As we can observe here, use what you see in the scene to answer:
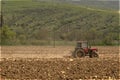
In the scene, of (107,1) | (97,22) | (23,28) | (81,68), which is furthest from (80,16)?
(81,68)

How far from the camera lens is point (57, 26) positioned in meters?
85.1

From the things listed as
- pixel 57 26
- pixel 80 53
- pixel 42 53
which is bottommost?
pixel 42 53

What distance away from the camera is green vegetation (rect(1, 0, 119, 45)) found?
70.4 m

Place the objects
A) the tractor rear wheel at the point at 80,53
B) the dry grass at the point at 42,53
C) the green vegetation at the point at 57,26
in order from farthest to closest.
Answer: the green vegetation at the point at 57,26 < the dry grass at the point at 42,53 < the tractor rear wheel at the point at 80,53

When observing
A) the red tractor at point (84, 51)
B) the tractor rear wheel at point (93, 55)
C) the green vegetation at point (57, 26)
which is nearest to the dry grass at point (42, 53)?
the red tractor at point (84, 51)

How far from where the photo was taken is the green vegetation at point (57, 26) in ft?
231

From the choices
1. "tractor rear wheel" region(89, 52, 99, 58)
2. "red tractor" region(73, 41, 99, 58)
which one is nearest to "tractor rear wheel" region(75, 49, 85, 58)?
"red tractor" region(73, 41, 99, 58)

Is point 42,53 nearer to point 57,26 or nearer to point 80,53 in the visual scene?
point 80,53

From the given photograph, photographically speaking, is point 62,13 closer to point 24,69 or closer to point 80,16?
point 80,16

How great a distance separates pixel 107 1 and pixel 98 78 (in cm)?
13199

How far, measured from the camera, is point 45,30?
266ft

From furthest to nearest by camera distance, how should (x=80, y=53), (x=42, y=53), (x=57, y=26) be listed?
1. (x=57, y=26)
2. (x=42, y=53)
3. (x=80, y=53)

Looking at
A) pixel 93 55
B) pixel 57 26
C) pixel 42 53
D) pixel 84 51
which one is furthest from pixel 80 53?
pixel 57 26

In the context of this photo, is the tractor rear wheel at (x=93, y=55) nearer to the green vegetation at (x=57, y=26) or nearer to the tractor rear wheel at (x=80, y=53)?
the tractor rear wheel at (x=80, y=53)
